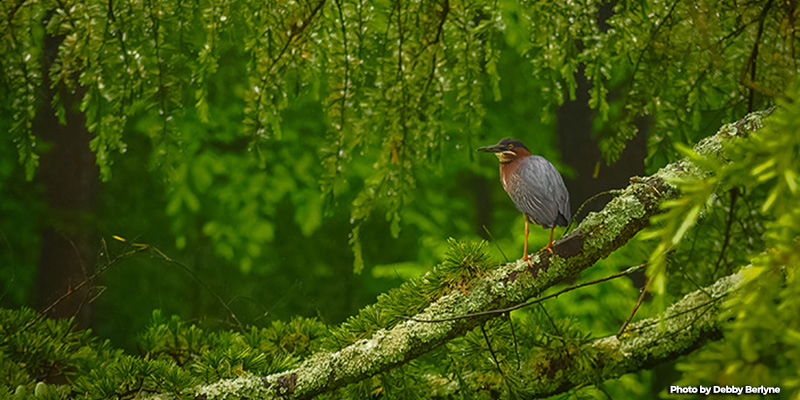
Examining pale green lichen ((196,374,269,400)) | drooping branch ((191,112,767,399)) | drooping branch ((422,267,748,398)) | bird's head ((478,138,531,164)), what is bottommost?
drooping branch ((422,267,748,398))

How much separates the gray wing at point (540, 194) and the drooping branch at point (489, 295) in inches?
10.6

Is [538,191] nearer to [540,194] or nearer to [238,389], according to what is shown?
[540,194]

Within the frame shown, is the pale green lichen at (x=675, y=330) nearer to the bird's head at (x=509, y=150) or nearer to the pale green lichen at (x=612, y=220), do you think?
the pale green lichen at (x=612, y=220)

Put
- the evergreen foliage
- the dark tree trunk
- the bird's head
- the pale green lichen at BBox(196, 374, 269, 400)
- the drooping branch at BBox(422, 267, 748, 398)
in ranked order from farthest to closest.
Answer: the dark tree trunk → the bird's head → the drooping branch at BBox(422, 267, 748, 398) → the evergreen foliage → the pale green lichen at BBox(196, 374, 269, 400)

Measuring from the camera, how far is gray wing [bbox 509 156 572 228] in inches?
62.6

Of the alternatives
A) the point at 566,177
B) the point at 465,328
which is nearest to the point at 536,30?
the point at 465,328

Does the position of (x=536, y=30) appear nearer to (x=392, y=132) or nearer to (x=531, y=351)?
(x=392, y=132)

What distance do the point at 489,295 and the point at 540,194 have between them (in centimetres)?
41

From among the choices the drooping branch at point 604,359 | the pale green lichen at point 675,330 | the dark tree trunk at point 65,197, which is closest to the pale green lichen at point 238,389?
the drooping branch at point 604,359

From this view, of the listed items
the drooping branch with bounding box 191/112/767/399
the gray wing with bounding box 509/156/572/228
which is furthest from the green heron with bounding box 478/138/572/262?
the drooping branch with bounding box 191/112/767/399

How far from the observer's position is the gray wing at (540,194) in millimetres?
1589

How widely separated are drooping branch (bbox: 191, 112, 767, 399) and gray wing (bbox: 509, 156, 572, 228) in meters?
0.27

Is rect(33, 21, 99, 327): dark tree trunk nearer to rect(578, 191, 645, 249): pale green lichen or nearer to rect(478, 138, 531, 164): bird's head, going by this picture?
rect(478, 138, 531, 164): bird's head

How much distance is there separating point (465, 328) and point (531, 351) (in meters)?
0.39
